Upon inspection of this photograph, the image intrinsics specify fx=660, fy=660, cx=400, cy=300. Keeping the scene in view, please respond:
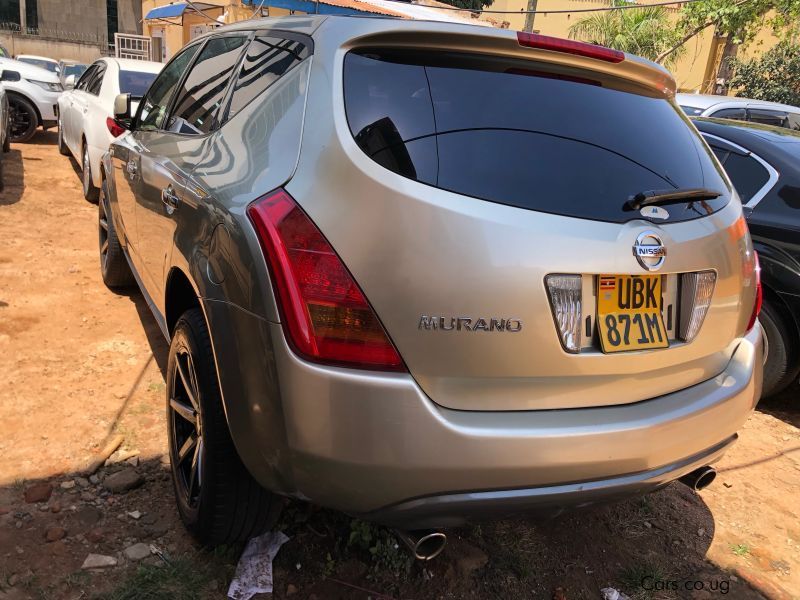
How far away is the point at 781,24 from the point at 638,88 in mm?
16905

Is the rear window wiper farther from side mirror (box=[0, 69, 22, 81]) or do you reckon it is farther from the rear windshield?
side mirror (box=[0, 69, 22, 81])

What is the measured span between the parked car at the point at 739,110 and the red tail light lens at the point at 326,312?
634 centimetres

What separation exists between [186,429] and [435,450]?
1282mm

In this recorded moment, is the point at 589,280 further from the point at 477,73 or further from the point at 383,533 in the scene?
the point at 383,533

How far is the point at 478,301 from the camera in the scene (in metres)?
1.63

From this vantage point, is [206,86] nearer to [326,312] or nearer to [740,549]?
[326,312]

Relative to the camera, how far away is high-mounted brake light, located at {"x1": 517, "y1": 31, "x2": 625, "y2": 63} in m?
1.92

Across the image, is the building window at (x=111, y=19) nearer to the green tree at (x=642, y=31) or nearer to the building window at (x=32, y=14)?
the building window at (x=32, y=14)

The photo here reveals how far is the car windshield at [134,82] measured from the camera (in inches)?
265

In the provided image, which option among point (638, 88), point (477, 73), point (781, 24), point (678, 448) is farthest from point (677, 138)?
point (781, 24)

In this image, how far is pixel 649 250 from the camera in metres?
1.82

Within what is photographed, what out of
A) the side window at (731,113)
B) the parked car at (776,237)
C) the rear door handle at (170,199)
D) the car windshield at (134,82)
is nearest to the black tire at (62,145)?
the car windshield at (134,82)

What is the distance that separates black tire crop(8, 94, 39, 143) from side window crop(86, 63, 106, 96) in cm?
312

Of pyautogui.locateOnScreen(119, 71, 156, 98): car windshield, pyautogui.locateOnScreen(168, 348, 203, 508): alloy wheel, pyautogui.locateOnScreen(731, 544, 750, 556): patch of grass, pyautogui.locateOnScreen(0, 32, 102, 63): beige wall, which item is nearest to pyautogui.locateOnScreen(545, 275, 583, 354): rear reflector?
pyautogui.locateOnScreen(168, 348, 203, 508): alloy wheel
